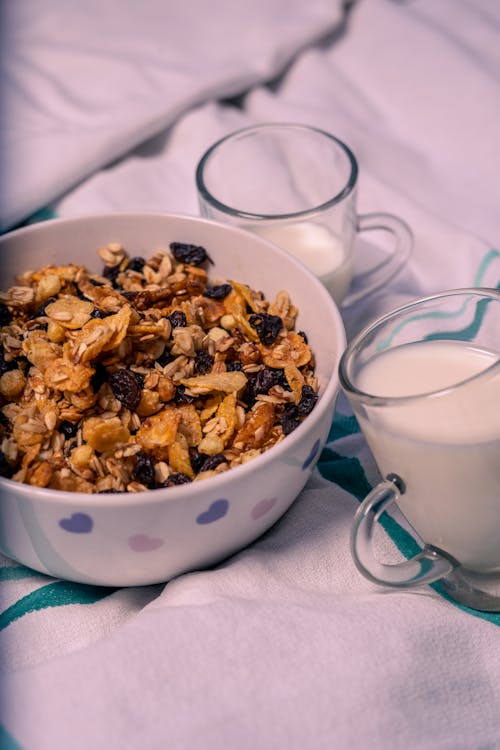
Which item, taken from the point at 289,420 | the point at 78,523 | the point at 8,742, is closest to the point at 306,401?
the point at 289,420

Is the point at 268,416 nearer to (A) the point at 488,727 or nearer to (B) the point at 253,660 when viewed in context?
(B) the point at 253,660

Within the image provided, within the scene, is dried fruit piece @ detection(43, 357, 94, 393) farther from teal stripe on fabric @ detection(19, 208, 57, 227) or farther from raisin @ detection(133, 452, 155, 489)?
teal stripe on fabric @ detection(19, 208, 57, 227)

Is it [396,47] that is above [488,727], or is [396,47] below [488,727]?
above

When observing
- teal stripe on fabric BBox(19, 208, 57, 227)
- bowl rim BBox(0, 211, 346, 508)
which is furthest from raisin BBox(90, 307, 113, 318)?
teal stripe on fabric BBox(19, 208, 57, 227)

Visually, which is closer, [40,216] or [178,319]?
[178,319]

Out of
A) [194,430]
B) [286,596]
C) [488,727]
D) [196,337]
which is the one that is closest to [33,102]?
[196,337]

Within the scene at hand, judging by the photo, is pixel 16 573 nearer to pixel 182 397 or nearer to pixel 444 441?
pixel 182 397
